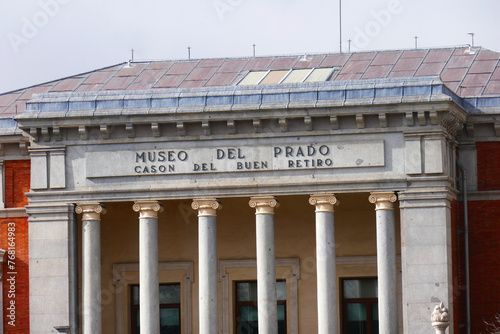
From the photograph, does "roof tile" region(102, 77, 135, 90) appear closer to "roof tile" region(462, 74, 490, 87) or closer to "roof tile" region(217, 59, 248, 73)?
"roof tile" region(217, 59, 248, 73)

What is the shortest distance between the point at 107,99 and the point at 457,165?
13463 mm

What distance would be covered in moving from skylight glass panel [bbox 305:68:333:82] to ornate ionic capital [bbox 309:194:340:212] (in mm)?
7916

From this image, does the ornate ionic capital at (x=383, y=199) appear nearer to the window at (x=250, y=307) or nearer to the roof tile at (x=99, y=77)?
the window at (x=250, y=307)

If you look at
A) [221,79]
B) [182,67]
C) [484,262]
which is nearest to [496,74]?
[484,262]

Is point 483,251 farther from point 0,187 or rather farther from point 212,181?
point 0,187

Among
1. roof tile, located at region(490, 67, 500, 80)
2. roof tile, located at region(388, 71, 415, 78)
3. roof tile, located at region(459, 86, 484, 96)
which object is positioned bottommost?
roof tile, located at region(459, 86, 484, 96)

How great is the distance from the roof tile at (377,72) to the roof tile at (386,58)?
0.51 metres

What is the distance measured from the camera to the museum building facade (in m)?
52.6

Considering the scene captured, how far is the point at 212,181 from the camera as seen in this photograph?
177ft

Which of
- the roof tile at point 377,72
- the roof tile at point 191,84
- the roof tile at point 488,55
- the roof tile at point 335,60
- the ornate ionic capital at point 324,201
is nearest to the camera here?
the ornate ionic capital at point 324,201

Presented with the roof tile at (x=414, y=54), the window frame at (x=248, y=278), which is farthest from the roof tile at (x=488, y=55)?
the window frame at (x=248, y=278)

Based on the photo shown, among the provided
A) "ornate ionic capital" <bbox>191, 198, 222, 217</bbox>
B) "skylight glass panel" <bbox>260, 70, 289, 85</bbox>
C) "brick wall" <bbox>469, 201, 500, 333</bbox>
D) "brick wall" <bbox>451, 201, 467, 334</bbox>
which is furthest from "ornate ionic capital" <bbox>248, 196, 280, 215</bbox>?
"skylight glass panel" <bbox>260, 70, 289, 85</bbox>

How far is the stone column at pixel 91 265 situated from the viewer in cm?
5391

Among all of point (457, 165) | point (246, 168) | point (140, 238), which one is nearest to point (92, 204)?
point (140, 238)
